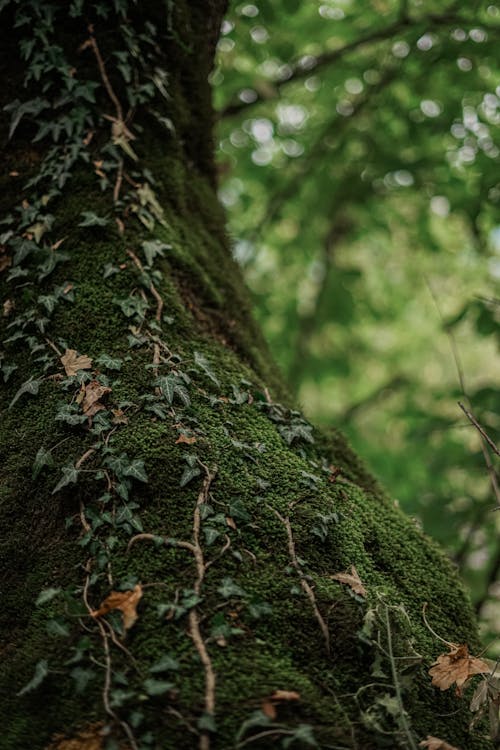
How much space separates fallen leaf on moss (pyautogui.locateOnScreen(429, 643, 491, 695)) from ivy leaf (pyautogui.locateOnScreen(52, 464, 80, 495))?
51.6 inches

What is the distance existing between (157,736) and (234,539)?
1.96 feet

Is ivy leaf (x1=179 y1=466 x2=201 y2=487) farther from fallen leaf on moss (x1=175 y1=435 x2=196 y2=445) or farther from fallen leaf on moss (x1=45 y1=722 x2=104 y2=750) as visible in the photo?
fallen leaf on moss (x1=45 y1=722 x2=104 y2=750)

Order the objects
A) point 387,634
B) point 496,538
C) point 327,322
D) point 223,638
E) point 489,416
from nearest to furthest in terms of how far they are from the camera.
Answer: point 223,638 → point 387,634 → point 489,416 → point 496,538 → point 327,322

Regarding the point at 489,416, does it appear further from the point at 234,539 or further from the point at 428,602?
the point at 234,539

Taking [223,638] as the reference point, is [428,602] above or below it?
below

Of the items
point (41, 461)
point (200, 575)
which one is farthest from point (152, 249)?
point (200, 575)

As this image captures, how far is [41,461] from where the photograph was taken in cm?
212

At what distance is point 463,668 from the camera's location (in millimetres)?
1982

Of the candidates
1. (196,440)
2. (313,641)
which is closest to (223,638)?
(313,641)

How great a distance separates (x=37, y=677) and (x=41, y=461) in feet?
2.33

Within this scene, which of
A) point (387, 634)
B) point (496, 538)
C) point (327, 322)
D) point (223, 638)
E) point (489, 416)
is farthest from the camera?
point (327, 322)

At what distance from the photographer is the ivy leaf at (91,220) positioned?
2711 mm

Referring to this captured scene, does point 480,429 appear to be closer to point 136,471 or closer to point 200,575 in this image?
point 200,575

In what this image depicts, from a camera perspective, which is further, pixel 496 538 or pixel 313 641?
pixel 496 538
